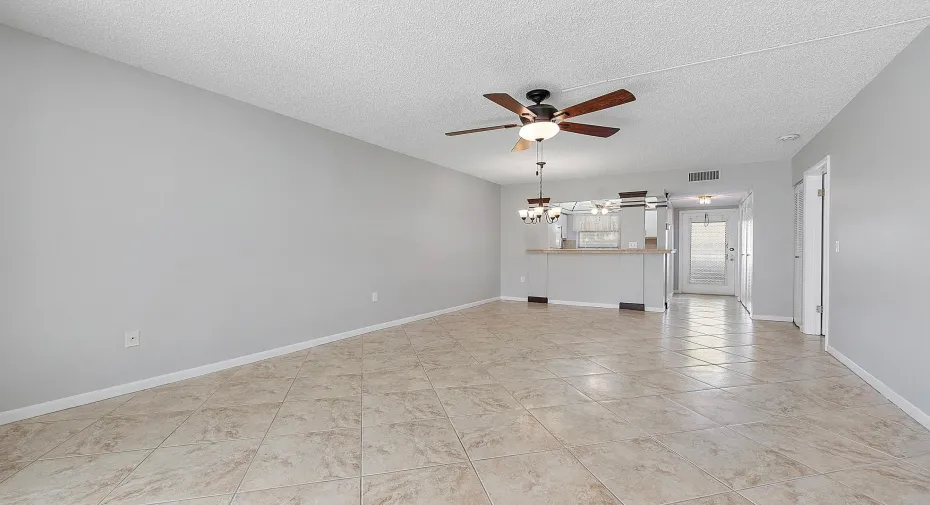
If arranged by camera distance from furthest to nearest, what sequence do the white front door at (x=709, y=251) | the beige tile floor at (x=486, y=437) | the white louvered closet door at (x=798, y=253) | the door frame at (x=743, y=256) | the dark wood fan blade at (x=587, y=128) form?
the white front door at (x=709, y=251) → the door frame at (x=743, y=256) → the white louvered closet door at (x=798, y=253) → the dark wood fan blade at (x=587, y=128) → the beige tile floor at (x=486, y=437)

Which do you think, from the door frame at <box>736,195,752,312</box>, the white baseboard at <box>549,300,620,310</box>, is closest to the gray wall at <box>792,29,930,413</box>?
the white baseboard at <box>549,300,620,310</box>

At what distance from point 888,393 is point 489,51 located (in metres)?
3.58

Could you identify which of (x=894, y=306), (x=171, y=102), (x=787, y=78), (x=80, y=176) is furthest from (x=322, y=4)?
(x=894, y=306)

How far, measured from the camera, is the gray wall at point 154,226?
8.46ft

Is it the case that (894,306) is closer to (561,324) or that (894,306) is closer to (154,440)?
(561,324)

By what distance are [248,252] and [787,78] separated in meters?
4.71

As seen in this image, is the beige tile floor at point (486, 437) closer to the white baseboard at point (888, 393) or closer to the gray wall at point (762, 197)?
the white baseboard at point (888, 393)

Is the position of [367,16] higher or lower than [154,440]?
higher

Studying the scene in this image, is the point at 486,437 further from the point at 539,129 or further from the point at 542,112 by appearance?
the point at 542,112

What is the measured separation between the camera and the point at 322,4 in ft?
7.45

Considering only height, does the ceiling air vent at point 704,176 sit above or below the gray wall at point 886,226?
above

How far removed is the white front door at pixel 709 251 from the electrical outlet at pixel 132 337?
10319mm

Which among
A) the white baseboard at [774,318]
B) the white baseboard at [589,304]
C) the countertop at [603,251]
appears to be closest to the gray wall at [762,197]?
the white baseboard at [774,318]

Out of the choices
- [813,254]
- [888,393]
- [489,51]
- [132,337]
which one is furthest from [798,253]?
[132,337]
